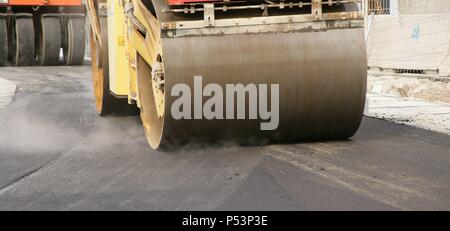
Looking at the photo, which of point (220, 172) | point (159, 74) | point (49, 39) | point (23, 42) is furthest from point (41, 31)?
point (220, 172)

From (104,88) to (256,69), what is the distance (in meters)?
3.16

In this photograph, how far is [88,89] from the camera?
12.1m

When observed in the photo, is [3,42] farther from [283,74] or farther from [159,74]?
[283,74]

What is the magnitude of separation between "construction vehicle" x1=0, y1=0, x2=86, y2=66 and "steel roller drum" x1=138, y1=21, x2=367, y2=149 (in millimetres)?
12822

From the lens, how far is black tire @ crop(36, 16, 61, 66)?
58.2ft

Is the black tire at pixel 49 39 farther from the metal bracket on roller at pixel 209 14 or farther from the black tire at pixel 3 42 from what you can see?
the metal bracket on roller at pixel 209 14

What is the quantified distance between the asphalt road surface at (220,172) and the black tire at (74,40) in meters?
11.0

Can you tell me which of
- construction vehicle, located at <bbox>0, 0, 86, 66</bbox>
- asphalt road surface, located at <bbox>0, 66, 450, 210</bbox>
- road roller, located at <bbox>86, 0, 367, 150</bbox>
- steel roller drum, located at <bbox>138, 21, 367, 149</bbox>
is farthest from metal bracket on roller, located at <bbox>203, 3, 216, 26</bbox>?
construction vehicle, located at <bbox>0, 0, 86, 66</bbox>

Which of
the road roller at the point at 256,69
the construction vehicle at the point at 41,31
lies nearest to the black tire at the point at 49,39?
the construction vehicle at the point at 41,31

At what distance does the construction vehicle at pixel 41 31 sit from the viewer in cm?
1752

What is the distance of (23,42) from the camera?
17625 millimetres

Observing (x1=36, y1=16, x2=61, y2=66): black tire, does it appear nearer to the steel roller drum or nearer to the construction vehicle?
the construction vehicle
